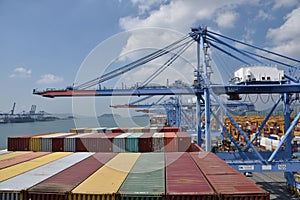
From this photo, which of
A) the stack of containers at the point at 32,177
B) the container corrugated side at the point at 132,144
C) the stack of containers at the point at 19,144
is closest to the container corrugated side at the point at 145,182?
the stack of containers at the point at 32,177

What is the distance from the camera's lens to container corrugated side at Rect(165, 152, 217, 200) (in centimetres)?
876

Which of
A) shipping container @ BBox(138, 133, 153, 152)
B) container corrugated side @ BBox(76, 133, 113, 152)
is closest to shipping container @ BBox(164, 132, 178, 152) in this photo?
shipping container @ BBox(138, 133, 153, 152)

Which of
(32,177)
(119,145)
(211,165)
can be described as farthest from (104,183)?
(119,145)

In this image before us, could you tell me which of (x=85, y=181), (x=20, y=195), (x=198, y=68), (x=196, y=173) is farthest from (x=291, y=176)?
(x=20, y=195)

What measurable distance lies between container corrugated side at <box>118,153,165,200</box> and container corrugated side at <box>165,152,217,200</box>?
281 millimetres

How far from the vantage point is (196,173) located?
38.3 feet

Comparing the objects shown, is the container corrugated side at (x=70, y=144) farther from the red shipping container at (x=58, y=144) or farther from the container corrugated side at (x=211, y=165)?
the container corrugated side at (x=211, y=165)

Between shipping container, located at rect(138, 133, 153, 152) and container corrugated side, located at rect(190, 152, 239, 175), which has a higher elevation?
shipping container, located at rect(138, 133, 153, 152)

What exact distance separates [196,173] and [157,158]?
14.5ft

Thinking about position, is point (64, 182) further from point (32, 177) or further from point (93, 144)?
point (93, 144)

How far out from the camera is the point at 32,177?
11188 millimetres

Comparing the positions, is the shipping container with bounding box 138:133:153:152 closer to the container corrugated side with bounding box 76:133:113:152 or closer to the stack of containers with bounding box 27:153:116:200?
the container corrugated side with bounding box 76:133:113:152

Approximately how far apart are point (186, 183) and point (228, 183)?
4.89 ft

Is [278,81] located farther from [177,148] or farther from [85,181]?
[85,181]
